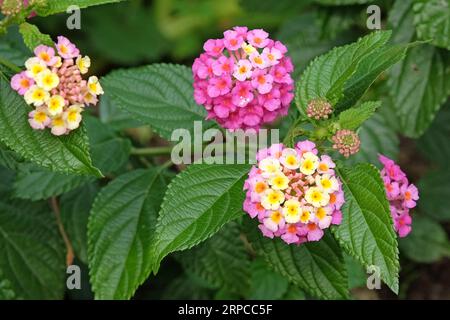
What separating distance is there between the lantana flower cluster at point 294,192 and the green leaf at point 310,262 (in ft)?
0.78

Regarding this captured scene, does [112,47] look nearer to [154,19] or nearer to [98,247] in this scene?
[154,19]

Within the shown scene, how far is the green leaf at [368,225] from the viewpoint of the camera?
1623 mm

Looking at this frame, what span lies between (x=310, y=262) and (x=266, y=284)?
58 centimetres

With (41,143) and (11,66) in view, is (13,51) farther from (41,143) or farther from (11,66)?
(41,143)

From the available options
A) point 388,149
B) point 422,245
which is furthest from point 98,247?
point 422,245

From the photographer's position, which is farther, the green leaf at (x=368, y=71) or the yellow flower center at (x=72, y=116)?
the green leaf at (x=368, y=71)

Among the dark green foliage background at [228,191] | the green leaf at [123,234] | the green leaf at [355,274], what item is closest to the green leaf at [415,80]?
the dark green foliage background at [228,191]

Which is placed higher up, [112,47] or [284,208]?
[112,47]

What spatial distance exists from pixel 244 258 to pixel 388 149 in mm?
727

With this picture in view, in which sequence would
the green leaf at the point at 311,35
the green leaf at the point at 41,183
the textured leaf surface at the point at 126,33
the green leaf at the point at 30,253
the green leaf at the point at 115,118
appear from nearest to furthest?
the green leaf at the point at 41,183, the green leaf at the point at 30,253, the green leaf at the point at 115,118, the green leaf at the point at 311,35, the textured leaf surface at the point at 126,33

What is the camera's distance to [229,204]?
1.73 metres

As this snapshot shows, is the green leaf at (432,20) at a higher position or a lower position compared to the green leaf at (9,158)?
higher

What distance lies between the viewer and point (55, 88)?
1.64m

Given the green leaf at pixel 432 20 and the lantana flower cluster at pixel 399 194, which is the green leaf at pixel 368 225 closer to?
the lantana flower cluster at pixel 399 194
